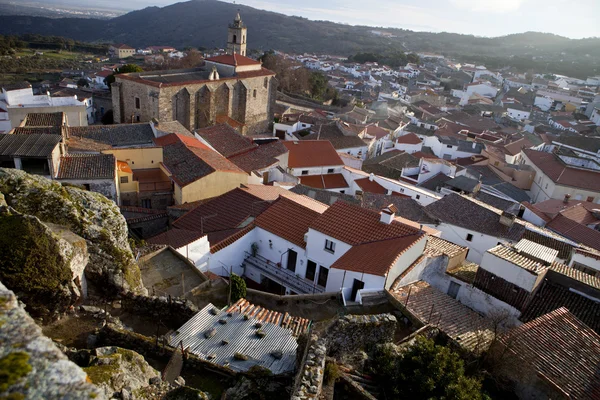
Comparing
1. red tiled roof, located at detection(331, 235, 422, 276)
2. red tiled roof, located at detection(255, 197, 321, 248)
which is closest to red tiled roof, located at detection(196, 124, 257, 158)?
red tiled roof, located at detection(255, 197, 321, 248)

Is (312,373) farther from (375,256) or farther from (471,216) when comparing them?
(471,216)

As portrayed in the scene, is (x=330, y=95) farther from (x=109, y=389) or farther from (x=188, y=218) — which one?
(x=109, y=389)

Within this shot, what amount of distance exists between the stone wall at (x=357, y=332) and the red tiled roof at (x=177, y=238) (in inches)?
289

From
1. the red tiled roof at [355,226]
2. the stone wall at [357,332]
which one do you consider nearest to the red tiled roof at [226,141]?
the red tiled roof at [355,226]

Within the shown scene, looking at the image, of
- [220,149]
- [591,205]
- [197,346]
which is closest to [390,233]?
[197,346]

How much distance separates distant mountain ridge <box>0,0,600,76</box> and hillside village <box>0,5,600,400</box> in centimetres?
12423

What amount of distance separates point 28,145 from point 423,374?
17.2 meters

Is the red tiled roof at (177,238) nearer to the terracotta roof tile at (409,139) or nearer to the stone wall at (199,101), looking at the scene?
the stone wall at (199,101)

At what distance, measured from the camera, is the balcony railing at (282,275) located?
583 inches

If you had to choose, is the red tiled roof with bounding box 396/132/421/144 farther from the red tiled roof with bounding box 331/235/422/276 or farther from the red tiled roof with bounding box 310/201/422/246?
the red tiled roof with bounding box 331/235/422/276

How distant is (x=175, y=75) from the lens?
37781 millimetres

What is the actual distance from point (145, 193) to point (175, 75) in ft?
64.1

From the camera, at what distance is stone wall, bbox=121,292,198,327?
9.31 metres

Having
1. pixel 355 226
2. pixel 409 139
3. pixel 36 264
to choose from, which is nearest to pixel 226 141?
pixel 355 226
